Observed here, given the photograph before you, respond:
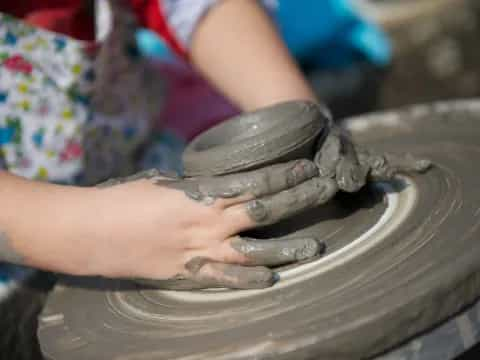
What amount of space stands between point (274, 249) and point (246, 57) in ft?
2.20

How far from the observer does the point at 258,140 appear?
39.5 inches

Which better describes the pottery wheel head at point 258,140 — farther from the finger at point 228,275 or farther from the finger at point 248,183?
the finger at point 228,275

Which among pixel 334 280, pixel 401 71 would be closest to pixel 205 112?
pixel 334 280

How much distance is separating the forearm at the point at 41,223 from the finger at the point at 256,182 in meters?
0.20

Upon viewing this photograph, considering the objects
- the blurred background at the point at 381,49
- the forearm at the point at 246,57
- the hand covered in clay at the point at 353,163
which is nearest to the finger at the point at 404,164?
the hand covered in clay at the point at 353,163

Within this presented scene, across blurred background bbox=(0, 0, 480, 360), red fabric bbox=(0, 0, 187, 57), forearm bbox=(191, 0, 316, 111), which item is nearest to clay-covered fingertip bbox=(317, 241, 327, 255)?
forearm bbox=(191, 0, 316, 111)

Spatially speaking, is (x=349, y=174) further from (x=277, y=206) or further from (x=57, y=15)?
(x=57, y=15)

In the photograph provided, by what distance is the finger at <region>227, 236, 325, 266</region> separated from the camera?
0.97 m

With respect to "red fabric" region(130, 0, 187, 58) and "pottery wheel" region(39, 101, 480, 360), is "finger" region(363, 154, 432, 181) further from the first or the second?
"red fabric" region(130, 0, 187, 58)

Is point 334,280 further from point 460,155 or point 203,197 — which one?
point 460,155

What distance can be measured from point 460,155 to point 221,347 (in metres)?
0.58

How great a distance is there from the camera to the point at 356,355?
82 centimetres

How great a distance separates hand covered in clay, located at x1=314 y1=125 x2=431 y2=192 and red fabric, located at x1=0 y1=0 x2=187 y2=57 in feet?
2.29

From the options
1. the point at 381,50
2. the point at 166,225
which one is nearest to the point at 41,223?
the point at 166,225
